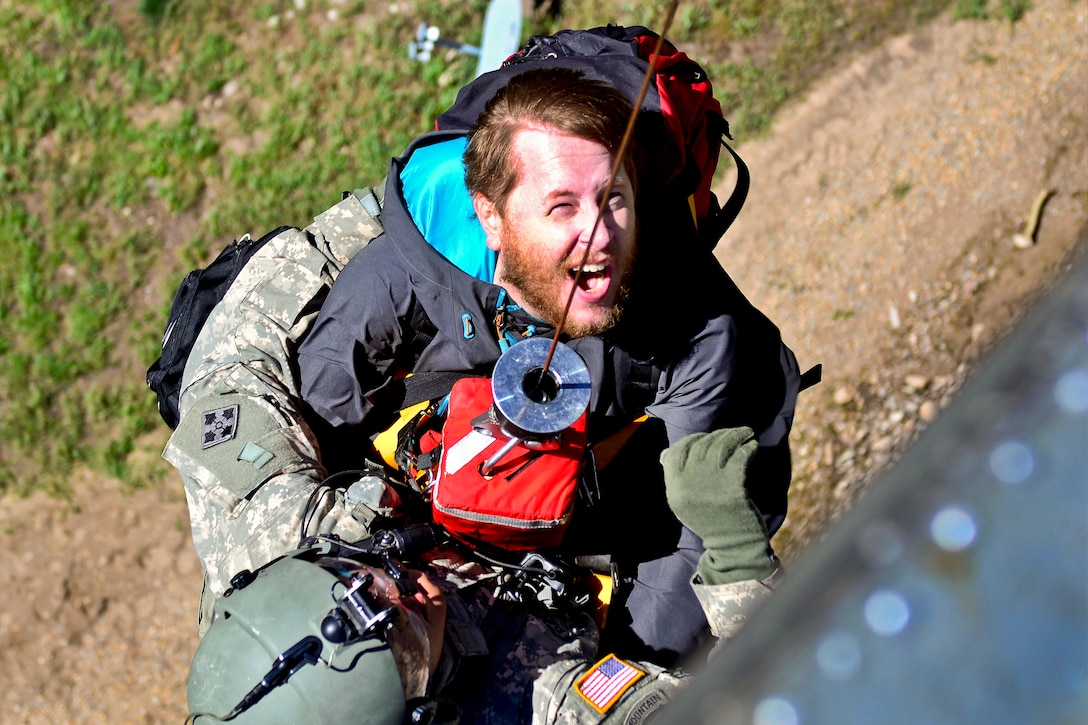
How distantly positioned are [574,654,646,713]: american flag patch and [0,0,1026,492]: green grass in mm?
3882

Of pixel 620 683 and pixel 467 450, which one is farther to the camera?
pixel 467 450

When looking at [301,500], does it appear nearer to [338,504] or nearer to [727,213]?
[338,504]

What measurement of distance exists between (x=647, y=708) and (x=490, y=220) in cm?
182

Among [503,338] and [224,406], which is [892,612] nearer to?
[503,338]

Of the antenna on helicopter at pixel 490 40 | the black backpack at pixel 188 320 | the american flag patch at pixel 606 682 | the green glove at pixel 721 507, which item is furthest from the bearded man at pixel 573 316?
the antenna on helicopter at pixel 490 40

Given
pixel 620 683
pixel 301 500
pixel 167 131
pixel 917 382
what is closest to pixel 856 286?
pixel 917 382

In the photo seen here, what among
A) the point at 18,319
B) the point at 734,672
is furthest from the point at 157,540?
the point at 734,672

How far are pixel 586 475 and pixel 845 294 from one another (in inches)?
108

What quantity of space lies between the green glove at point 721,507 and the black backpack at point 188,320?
2.11 metres

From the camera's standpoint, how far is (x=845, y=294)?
523cm

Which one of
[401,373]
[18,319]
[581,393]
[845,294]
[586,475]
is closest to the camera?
[581,393]

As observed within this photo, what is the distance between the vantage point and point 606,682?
2.64 metres

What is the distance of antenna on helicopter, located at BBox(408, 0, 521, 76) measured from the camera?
5.74m

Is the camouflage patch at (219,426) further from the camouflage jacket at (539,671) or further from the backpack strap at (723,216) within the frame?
the backpack strap at (723,216)
